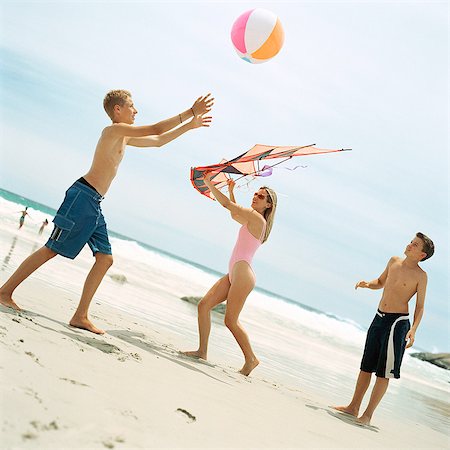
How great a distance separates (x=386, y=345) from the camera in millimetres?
5121

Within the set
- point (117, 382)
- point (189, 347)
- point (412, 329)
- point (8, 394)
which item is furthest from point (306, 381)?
point (8, 394)

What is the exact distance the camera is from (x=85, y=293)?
4.55m

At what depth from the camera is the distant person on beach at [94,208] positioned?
14.6ft

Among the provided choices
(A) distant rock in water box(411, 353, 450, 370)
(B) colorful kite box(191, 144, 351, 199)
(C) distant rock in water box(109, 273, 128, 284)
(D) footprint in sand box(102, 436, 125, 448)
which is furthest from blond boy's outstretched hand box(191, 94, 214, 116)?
(A) distant rock in water box(411, 353, 450, 370)

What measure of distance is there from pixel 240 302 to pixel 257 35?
3.17 metres

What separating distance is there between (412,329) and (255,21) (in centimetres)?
390

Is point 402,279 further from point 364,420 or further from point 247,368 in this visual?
point 247,368

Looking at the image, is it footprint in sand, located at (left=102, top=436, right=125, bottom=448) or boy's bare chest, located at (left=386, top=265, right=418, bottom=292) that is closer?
footprint in sand, located at (left=102, top=436, right=125, bottom=448)

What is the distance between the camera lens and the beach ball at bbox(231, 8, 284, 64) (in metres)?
6.55

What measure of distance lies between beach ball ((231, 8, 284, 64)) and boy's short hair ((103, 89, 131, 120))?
2.30 m

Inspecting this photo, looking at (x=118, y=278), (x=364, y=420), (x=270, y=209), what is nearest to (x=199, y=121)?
(x=270, y=209)

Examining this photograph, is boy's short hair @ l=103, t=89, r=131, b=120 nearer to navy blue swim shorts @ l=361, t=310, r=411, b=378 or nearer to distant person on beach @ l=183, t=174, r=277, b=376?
distant person on beach @ l=183, t=174, r=277, b=376

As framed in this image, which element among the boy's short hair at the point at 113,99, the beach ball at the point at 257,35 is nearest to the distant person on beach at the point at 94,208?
the boy's short hair at the point at 113,99

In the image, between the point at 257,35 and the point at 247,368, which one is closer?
the point at 247,368
